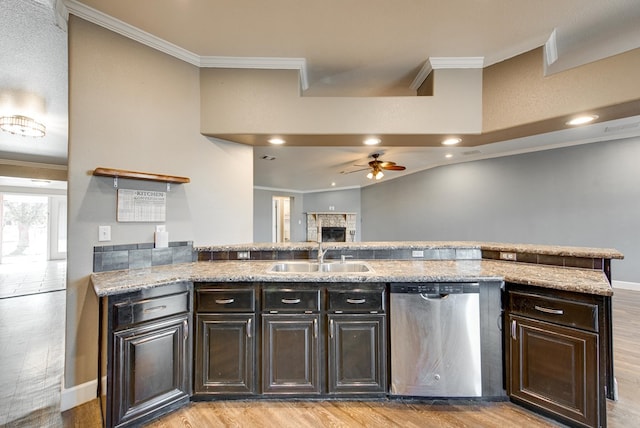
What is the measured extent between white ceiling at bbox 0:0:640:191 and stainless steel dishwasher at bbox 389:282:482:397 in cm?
196

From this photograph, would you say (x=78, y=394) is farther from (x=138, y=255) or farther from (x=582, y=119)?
(x=582, y=119)

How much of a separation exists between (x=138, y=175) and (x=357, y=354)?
2149 mm

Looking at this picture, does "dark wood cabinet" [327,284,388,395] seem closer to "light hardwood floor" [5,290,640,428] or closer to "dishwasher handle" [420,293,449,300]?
"light hardwood floor" [5,290,640,428]

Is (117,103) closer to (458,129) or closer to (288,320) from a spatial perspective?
(288,320)

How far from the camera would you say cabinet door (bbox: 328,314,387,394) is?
193 cm

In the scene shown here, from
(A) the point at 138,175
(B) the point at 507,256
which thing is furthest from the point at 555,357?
(A) the point at 138,175

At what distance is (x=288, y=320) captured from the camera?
6.40 feet

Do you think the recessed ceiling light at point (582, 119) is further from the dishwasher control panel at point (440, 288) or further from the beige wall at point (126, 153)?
the beige wall at point (126, 153)

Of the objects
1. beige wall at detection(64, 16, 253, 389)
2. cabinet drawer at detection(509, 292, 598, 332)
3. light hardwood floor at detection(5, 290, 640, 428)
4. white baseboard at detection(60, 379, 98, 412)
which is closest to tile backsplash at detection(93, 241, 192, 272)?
beige wall at detection(64, 16, 253, 389)

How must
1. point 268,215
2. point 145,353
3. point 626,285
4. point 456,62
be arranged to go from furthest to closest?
point 268,215 < point 626,285 < point 456,62 < point 145,353

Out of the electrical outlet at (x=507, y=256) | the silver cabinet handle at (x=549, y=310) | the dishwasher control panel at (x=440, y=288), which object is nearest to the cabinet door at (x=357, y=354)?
the dishwasher control panel at (x=440, y=288)

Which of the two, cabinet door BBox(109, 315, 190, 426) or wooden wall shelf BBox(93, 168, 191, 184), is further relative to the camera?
wooden wall shelf BBox(93, 168, 191, 184)

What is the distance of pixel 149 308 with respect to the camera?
172 cm

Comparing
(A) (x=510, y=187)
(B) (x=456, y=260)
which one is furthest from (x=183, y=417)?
(A) (x=510, y=187)
